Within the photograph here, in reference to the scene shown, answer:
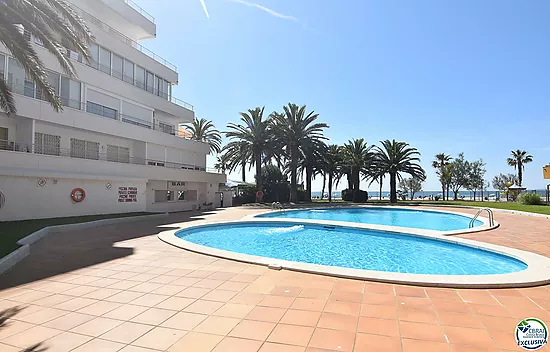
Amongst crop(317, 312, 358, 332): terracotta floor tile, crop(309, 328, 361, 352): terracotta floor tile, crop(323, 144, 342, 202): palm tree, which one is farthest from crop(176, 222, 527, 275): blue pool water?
crop(323, 144, 342, 202): palm tree

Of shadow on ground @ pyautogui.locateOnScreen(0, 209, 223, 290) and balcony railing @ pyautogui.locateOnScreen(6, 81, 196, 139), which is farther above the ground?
balcony railing @ pyautogui.locateOnScreen(6, 81, 196, 139)

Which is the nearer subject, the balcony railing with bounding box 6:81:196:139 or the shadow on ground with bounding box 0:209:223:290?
the shadow on ground with bounding box 0:209:223:290

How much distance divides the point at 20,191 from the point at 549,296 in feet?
65.7

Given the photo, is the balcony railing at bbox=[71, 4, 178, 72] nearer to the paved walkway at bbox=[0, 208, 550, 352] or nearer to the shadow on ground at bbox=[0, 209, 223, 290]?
the shadow on ground at bbox=[0, 209, 223, 290]

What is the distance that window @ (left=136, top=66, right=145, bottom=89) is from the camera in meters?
24.4

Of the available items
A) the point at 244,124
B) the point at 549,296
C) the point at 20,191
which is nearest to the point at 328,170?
the point at 244,124

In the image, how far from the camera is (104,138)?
21.5 metres

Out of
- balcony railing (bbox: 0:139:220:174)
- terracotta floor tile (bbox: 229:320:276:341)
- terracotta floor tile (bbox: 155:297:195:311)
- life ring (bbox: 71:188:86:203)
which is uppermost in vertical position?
balcony railing (bbox: 0:139:220:174)

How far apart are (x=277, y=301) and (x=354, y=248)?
7098 millimetres

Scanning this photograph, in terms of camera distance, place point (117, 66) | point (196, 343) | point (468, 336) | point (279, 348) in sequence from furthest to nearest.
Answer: point (117, 66) → point (468, 336) → point (196, 343) → point (279, 348)

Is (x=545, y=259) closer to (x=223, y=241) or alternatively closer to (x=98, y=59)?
(x=223, y=241)

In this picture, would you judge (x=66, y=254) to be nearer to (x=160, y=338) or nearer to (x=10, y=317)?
(x=10, y=317)

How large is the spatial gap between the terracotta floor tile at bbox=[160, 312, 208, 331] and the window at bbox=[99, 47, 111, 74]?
71.3 feet

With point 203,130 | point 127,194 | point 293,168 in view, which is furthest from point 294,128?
point 127,194
